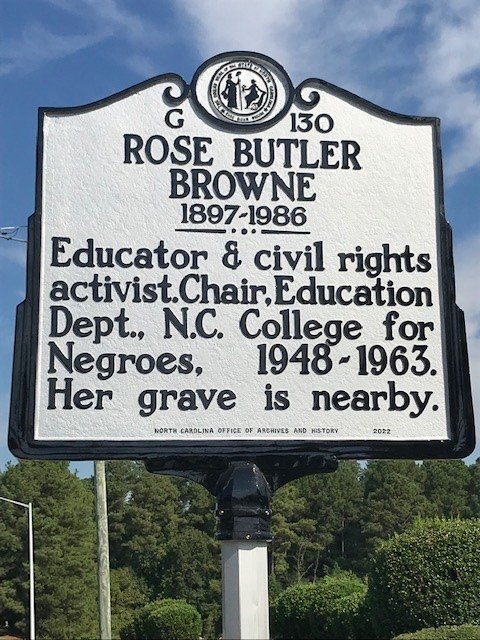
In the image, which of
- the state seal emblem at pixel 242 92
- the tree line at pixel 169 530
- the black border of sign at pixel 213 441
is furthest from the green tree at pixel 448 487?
the state seal emblem at pixel 242 92

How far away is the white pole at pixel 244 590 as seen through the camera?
6.41 meters

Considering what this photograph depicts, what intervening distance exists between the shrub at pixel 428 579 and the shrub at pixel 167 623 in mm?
13777

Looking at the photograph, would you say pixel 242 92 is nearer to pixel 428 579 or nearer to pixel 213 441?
pixel 213 441

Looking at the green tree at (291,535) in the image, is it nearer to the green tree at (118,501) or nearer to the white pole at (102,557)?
the green tree at (118,501)

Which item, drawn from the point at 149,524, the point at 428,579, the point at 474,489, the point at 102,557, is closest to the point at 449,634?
the point at 428,579

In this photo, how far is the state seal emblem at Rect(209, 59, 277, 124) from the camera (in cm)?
717

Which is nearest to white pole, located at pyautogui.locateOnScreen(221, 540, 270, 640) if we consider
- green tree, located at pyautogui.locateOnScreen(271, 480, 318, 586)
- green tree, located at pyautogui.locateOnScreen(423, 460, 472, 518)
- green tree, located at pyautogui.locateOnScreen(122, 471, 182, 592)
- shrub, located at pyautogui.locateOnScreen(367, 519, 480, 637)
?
shrub, located at pyautogui.locateOnScreen(367, 519, 480, 637)

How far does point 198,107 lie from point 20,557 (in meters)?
43.9

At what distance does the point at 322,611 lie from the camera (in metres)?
21.2

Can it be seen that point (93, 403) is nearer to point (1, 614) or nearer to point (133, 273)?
point (133, 273)

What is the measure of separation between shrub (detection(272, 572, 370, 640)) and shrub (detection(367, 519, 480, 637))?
5.62 metres

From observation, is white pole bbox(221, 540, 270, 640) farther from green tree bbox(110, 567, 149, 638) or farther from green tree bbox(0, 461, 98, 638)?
green tree bbox(110, 567, 149, 638)

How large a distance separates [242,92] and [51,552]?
133ft

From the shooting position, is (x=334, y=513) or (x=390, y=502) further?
(x=334, y=513)
